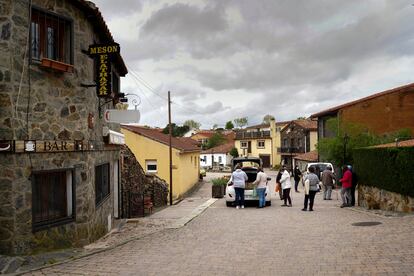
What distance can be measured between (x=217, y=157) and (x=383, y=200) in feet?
233

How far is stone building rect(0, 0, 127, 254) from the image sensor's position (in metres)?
8.54

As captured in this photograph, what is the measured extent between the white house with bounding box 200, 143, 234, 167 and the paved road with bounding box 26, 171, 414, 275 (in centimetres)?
7150

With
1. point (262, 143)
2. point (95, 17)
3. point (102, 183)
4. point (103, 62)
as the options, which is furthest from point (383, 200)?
point (262, 143)

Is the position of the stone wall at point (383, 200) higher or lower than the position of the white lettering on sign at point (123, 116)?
lower

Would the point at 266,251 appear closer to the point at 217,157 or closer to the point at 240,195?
the point at 240,195

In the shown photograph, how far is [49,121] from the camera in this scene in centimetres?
927

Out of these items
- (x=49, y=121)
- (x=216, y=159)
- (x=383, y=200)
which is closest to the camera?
(x=49, y=121)

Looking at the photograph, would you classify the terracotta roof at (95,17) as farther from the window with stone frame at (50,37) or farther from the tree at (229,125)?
the tree at (229,125)

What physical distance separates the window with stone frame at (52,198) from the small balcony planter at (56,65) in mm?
2072

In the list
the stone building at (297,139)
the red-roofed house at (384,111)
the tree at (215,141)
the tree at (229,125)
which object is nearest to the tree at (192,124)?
the tree at (229,125)

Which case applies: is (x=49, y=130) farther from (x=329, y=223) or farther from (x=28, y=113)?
(x=329, y=223)

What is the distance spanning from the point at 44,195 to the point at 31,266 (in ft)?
5.17

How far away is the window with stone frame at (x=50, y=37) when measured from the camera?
9.10 meters

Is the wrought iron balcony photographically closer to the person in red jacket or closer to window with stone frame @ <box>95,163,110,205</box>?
the person in red jacket
